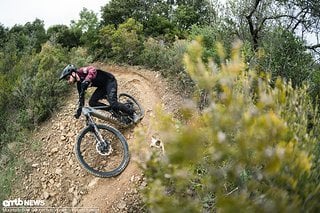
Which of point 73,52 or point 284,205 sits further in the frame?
point 73,52

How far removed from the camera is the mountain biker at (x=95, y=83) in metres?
10.4

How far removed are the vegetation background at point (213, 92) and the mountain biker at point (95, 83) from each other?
1.64 meters

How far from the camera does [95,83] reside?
36.6 ft

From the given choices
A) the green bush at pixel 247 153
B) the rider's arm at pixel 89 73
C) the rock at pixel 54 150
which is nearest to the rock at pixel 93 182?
the rock at pixel 54 150

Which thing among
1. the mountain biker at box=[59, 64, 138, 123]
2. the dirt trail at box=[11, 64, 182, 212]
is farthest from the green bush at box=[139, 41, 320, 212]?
the mountain biker at box=[59, 64, 138, 123]

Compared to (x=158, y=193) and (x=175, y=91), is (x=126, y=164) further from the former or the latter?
(x=158, y=193)

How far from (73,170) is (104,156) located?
0.94 meters

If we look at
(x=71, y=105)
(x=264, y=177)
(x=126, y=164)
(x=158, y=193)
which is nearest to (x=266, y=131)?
(x=264, y=177)

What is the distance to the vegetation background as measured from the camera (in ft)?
14.5

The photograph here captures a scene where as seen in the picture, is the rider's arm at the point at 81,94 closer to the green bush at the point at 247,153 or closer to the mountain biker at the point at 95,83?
the mountain biker at the point at 95,83

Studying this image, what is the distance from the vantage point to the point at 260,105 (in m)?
4.57

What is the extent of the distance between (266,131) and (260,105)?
32cm

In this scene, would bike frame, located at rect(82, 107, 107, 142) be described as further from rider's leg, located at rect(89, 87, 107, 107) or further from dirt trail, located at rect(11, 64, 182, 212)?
dirt trail, located at rect(11, 64, 182, 212)

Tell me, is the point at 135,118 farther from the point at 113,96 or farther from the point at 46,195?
the point at 46,195
